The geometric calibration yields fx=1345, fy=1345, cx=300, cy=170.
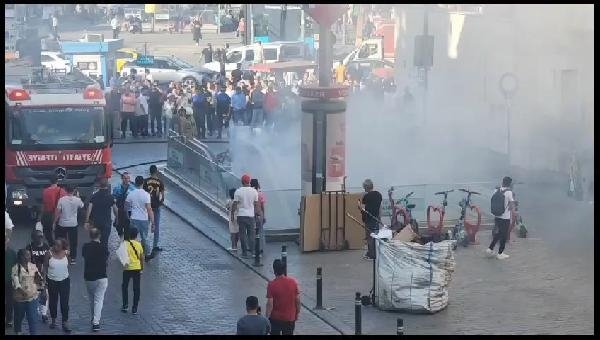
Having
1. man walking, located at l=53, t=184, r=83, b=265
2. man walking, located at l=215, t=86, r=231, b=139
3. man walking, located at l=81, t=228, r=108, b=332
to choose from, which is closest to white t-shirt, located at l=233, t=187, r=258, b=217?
man walking, located at l=53, t=184, r=83, b=265

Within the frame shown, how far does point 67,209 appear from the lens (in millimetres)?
18562

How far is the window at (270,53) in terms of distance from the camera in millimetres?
47750

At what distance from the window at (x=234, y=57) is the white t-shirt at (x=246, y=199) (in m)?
28.9

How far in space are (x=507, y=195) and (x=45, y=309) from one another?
22.8 ft

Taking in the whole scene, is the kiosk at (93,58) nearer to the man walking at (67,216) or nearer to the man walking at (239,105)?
the man walking at (239,105)

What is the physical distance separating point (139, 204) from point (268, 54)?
96.2 ft

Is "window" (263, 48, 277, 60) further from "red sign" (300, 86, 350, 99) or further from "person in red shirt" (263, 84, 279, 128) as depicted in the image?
"red sign" (300, 86, 350, 99)

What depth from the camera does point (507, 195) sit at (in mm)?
19047

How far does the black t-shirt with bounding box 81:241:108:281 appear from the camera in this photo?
15117 mm

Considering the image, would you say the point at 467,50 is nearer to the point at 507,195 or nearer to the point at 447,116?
the point at 447,116

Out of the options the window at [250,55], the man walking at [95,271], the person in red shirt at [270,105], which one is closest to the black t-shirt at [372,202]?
the man walking at [95,271]

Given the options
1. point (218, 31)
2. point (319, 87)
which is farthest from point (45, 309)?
point (218, 31)
